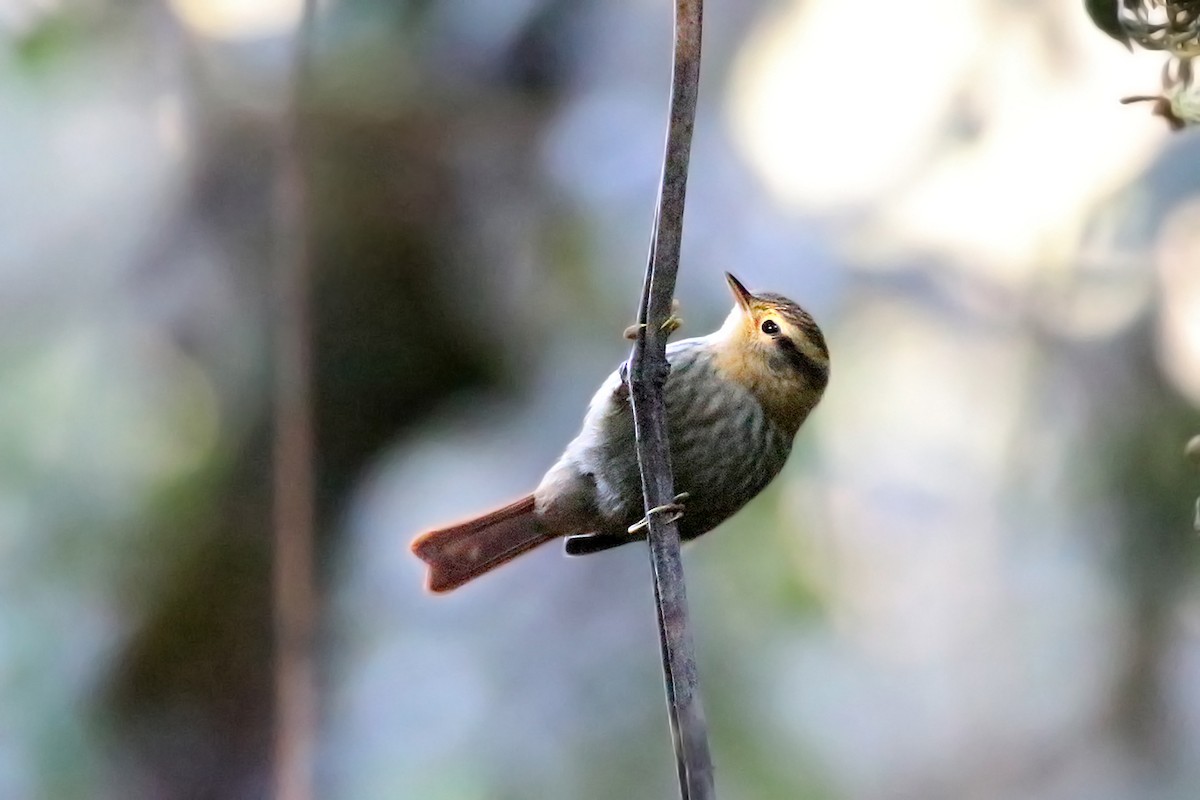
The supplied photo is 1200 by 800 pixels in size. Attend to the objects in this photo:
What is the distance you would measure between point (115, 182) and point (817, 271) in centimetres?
168

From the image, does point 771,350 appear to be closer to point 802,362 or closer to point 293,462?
point 802,362

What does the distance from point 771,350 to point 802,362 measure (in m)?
0.06

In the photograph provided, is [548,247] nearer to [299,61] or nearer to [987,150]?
[299,61]

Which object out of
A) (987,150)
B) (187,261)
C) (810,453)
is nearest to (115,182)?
(187,261)

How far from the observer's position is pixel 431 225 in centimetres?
301

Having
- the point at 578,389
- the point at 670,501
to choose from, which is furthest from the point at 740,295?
the point at 670,501

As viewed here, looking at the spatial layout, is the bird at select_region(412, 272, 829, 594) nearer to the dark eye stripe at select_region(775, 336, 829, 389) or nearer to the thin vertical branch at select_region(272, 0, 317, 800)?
the dark eye stripe at select_region(775, 336, 829, 389)

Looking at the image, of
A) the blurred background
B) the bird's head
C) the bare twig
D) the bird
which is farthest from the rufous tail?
the bare twig

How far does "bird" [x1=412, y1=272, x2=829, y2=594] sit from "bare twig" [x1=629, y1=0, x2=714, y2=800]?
2.63ft

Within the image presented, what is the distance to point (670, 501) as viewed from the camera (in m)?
1.16

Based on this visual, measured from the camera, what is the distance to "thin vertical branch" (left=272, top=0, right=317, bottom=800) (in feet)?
8.78

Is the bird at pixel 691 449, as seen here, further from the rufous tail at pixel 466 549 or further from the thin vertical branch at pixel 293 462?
the thin vertical branch at pixel 293 462

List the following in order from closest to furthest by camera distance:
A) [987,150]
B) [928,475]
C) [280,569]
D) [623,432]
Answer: [623,432] → [280,569] → [987,150] → [928,475]

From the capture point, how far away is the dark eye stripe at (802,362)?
83.4 inches
